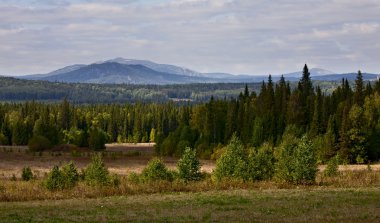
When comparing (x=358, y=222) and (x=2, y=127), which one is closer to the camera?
(x=358, y=222)

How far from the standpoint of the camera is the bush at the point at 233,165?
51.9 metres

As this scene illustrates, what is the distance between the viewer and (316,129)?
114125 millimetres

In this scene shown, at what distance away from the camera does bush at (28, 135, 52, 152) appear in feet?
457

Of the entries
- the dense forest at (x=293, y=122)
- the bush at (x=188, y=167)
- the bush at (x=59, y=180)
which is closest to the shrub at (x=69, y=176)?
the bush at (x=59, y=180)

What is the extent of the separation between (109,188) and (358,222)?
22.2 meters

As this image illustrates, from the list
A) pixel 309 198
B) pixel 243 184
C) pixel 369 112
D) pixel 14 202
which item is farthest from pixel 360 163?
pixel 14 202

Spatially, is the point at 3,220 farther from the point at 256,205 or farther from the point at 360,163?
the point at 360,163

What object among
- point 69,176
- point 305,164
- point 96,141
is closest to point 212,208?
point 69,176

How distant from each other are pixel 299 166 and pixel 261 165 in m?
4.23

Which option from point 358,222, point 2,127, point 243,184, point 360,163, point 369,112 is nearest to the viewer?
point 358,222

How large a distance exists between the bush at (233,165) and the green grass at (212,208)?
31.4ft

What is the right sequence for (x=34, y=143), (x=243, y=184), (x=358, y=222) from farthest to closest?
1. (x=34, y=143)
2. (x=243, y=184)
3. (x=358, y=222)

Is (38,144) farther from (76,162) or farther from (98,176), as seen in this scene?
(98,176)

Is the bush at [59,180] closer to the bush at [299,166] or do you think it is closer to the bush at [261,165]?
the bush at [261,165]
